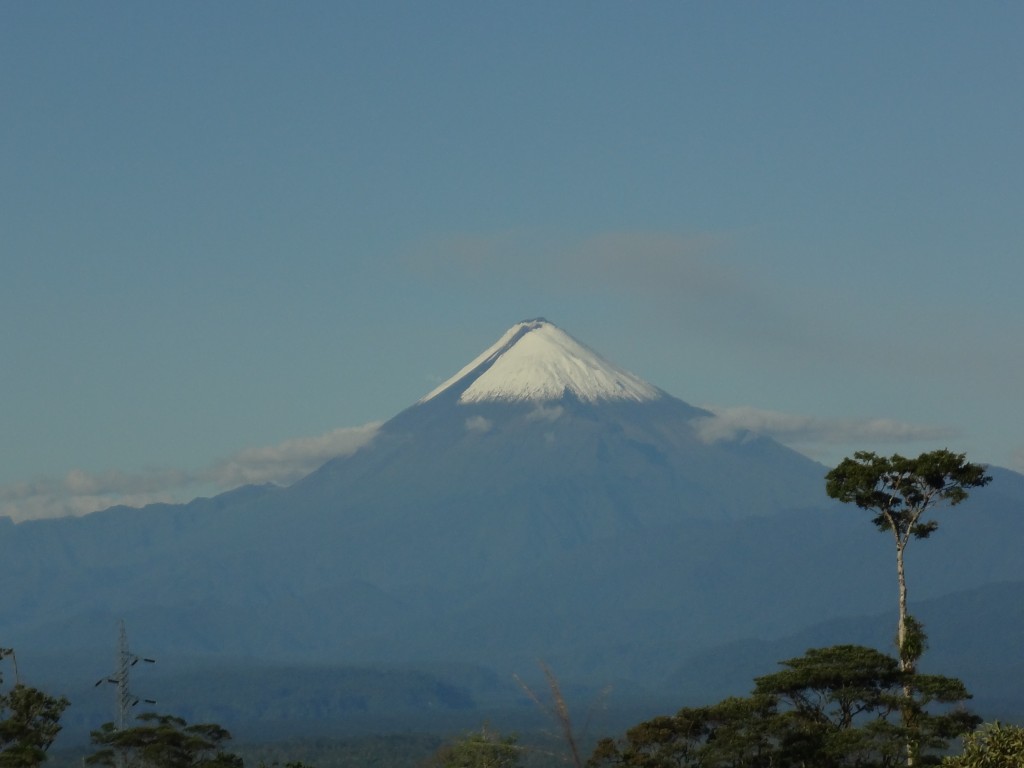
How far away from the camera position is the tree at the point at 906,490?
2773 inches

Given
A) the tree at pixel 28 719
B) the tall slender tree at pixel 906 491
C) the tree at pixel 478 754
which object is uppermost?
the tall slender tree at pixel 906 491

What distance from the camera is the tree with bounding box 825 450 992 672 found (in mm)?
70438

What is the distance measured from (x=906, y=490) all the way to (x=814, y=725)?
34.3 feet

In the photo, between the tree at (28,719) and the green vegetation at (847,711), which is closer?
the green vegetation at (847,711)

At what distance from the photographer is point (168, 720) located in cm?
10719

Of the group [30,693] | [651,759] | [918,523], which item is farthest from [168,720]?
[918,523]

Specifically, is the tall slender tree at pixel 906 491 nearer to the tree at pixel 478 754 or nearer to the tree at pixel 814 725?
the tree at pixel 814 725

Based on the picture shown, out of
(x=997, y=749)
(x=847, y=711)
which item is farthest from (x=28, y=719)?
(x=997, y=749)

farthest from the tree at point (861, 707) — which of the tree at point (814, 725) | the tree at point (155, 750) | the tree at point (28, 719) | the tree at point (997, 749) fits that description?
the tree at point (28, 719)

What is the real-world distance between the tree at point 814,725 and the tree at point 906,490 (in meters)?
1.92

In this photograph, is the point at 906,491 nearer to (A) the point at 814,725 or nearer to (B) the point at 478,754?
(A) the point at 814,725

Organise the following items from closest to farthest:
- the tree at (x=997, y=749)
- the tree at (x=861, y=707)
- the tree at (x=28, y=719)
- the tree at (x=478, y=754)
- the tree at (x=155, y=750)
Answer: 1. the tree at (x=997, y=749)
2. the tree at (x=478, y=754)
3. the tree at (x=861, y=707)
4. the tree at (x=28, y=719)
5. the tree at (x=155, y=750)

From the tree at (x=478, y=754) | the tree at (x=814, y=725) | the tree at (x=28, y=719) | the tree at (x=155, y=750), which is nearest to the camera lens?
the tree at (x=478, y=754)

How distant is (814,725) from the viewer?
2746 inches
